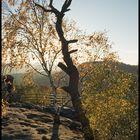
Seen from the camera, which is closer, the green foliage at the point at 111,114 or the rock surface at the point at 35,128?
the green foliage at the point at 111,114

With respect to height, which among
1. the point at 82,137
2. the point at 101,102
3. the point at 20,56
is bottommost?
the point at 82,137

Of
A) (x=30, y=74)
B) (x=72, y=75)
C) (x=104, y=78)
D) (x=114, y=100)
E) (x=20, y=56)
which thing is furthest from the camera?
(x=104, y=78)

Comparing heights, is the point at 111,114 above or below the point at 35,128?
above

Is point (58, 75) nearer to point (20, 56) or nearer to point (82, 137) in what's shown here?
point (20, 56)

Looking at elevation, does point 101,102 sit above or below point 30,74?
below

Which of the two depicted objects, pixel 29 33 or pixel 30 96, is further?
pixel 30 96

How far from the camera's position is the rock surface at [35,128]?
25250 mm

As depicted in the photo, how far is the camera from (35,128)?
28.2m

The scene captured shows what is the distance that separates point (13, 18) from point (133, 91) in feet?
51.9

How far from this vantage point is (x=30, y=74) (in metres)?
35.5

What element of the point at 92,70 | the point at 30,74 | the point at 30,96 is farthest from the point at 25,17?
the point at 30,96

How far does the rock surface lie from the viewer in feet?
82.8

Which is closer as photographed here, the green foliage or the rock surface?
the green foliage

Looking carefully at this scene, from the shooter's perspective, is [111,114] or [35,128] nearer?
[111,114]
